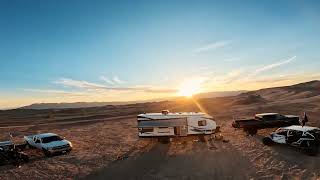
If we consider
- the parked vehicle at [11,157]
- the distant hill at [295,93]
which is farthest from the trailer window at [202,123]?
the distant hill at [295,93]

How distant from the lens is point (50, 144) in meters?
27.9

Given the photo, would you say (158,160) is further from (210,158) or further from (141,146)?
(141,146)

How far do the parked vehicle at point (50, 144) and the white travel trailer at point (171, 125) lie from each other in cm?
629

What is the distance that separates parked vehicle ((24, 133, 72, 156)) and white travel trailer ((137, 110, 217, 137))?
6.29m

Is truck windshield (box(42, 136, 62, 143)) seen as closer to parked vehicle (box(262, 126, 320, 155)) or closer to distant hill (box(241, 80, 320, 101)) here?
Answer: parked vehicle (box(262, 126, 320, 155))

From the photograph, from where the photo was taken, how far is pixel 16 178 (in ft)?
69.7

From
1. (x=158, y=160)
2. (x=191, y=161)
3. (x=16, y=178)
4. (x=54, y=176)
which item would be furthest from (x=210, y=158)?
(x=16, y=178)

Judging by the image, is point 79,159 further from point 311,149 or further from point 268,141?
point 311,149

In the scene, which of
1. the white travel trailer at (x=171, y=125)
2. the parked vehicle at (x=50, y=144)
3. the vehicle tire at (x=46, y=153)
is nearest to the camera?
the vehicle tire at (x=46, y=153)

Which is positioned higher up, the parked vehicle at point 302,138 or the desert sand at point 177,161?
the parked vehicle at point 302,138

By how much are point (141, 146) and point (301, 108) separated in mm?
32459

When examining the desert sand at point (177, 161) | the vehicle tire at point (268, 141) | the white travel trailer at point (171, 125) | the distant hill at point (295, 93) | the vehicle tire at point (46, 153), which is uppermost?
the distant hill at point (295, 93)

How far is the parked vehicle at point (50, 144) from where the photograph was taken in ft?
90.2

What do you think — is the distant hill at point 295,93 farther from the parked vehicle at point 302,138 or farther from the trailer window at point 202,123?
the parked vehicle at point 302,138
